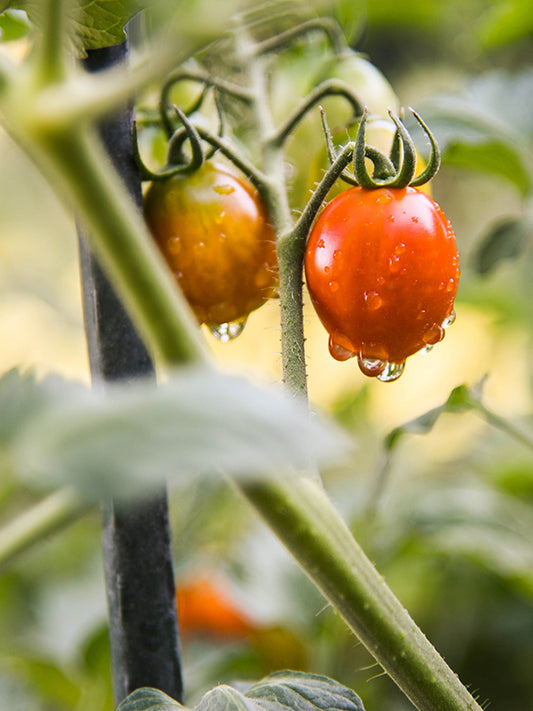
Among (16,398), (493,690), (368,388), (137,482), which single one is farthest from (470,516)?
(137,482)

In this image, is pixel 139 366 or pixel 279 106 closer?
pixel 139 366

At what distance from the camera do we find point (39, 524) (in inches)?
15.2

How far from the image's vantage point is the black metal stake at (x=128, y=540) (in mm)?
454

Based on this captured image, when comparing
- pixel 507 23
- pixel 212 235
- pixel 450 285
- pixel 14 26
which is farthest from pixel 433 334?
pixel 507 23

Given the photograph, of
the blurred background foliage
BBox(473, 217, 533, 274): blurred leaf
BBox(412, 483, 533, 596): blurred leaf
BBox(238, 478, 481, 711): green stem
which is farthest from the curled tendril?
BBox(412, 483, 533, 596): blurred leaf

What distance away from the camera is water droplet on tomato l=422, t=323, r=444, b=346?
442mm

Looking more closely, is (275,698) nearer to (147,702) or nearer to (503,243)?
(147,702)

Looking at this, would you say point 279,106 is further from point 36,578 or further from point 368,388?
point 36,578

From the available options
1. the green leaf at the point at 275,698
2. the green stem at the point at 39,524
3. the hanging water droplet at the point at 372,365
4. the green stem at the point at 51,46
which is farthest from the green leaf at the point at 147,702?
the green stem at the point at 51,46

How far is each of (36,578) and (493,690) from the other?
66 centimetres

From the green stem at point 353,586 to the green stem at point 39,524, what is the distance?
0.11 metres

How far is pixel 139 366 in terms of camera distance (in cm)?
47

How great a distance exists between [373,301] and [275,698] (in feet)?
0.74

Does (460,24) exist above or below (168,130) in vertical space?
below
